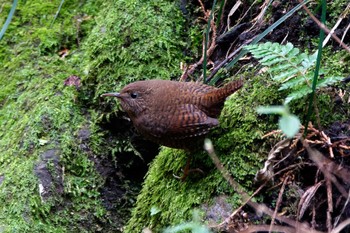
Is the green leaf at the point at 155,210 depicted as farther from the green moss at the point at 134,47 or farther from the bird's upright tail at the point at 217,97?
the green moss at the point at 134,47

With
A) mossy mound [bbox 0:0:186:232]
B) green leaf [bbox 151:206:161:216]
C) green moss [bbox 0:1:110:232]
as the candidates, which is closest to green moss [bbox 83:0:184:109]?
mossy mound [bbox 0:0:186:232]

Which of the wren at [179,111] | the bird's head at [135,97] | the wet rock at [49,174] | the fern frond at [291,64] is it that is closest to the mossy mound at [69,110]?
the wet rock at [49,174]

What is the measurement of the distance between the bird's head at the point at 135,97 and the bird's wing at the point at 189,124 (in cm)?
32

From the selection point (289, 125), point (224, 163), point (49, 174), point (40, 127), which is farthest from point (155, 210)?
point (289, 125)

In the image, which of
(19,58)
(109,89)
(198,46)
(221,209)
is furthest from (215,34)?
(19,58)

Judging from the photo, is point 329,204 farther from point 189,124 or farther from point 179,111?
point 179,111

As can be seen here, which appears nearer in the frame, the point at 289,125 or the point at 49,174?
the point at 289,125

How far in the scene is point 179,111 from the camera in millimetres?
3135

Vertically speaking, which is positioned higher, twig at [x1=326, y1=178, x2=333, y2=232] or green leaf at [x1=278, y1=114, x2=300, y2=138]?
green leaf at [x1=278, y1=114, x2=300, y2=138]

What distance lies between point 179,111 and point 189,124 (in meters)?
0.12

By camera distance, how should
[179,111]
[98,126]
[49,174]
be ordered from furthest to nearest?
1. [98,126]
2. [49,174]
3. [179,111]

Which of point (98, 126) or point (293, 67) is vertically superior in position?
point (293, 67)

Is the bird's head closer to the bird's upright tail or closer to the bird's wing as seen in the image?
the bird's wing

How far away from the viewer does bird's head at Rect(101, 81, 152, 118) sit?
338 centimetres
